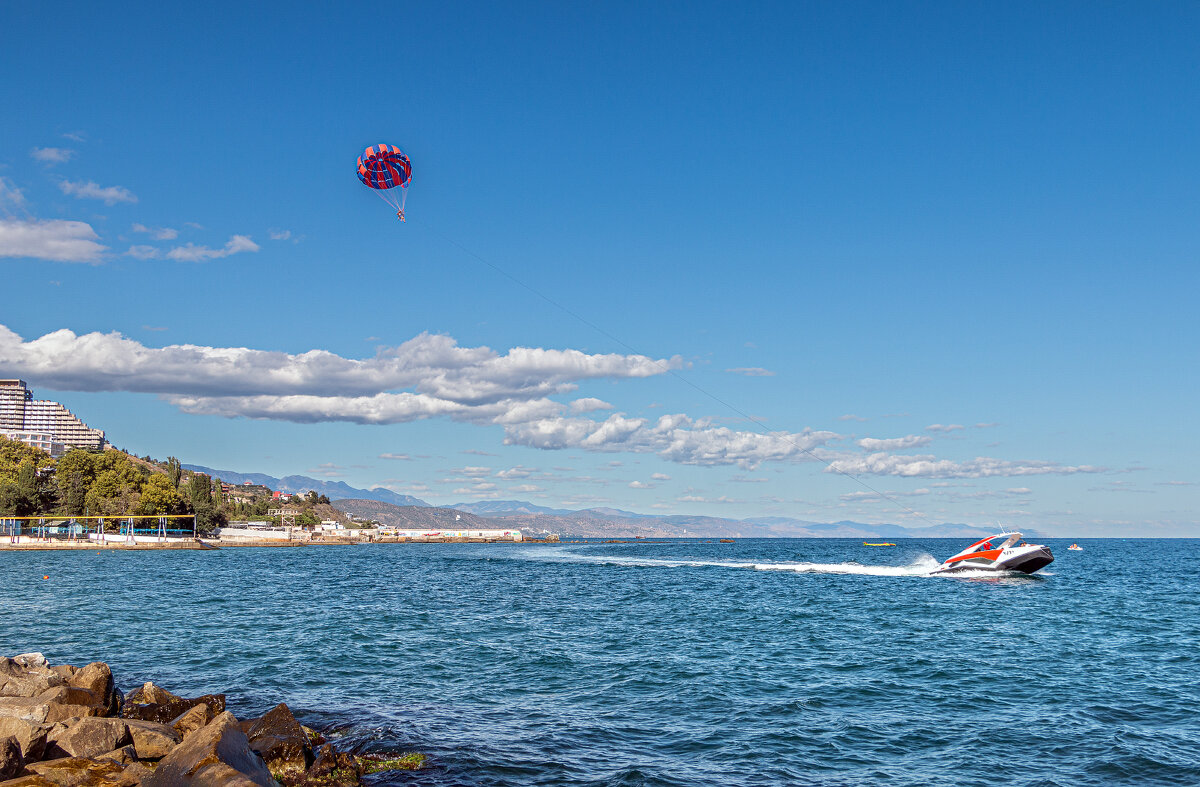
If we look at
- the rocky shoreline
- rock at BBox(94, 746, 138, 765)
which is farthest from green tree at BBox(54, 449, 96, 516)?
rock at BBox(94, 746, 138, 765)

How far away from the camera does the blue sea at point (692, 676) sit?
60.0 feet

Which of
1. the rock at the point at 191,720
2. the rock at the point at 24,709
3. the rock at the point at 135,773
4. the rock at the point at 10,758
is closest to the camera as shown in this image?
the rock at the point at 10,758

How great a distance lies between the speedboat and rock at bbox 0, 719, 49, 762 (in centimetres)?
7468

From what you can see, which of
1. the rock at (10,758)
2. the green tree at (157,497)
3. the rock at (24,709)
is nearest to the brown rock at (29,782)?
the rock at (10,758)

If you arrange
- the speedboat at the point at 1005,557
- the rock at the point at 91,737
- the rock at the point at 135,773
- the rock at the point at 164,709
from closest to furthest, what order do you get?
the rock at the point at 135,773
the rock at the point at 91,737
the rock at the point at 164,709
the speedboat at the point at 1005,557

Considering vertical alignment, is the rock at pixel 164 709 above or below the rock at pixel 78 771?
below

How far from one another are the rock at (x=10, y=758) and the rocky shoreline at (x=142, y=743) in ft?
0.05

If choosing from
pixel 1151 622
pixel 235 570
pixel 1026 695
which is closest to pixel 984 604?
pixel 1151 622

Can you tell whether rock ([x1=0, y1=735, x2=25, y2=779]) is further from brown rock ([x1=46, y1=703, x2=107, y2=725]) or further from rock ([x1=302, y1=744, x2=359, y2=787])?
rock ([x1=302, y1=744, x2=359, y2=787])

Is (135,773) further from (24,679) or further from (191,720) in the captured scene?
(24,679)

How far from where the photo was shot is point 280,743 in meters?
16.7

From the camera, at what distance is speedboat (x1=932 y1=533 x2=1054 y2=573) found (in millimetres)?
74606

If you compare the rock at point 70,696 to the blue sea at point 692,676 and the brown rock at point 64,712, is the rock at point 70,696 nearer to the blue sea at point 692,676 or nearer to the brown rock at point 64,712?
the brown rock at point 64,712

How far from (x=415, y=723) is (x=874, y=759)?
11662 millimetres
